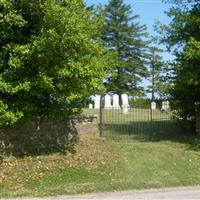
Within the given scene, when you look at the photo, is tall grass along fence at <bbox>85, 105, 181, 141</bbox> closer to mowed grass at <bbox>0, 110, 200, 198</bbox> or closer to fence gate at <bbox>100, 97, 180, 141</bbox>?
fence gate at <bbox>100, 97, 180, 141</bbox>

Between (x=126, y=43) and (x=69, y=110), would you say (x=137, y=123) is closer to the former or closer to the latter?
(x=69, y=110)

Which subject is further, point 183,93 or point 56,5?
point 183,93

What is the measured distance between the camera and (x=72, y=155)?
48.8ft

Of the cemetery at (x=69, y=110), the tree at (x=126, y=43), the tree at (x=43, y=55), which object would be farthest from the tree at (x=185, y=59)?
the tree at (x=126, y=43)

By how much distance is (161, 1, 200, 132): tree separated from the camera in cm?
1731

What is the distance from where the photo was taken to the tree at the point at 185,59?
1731cm

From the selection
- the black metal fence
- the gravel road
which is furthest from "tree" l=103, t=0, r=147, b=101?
the gravel road

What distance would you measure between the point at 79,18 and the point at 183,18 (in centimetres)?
553

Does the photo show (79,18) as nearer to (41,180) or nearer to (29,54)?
(29,54)

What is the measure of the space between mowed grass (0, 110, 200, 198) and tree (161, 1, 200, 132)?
77.2 inches

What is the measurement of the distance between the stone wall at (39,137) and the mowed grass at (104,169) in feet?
1.25

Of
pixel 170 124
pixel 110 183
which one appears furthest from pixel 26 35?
pixel 170 124

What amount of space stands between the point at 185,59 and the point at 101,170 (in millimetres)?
6221

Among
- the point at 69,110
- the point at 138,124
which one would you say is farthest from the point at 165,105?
the point at 69,110
